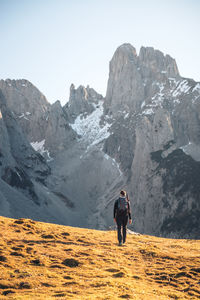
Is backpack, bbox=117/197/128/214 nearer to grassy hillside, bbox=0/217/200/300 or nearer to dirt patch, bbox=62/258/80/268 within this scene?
grassy hillside, bbox=0/217/200/300

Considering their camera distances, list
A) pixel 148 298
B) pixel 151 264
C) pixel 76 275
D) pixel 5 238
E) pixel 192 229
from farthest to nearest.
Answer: pixel 192 229
pixel 5 238
pixel 151 264
pixel 76 275
pixel 148 298

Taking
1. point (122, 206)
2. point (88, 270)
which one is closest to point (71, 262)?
point (88, 270)

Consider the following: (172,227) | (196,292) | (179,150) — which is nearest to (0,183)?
(172,227)

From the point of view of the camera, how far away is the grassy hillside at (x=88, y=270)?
11703 mm

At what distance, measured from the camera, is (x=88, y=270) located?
14539mm

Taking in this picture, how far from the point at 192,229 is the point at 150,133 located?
230 feet

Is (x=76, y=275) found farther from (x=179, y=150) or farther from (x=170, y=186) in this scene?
(x=179, y=150)

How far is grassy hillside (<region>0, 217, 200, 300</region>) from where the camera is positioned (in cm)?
1170

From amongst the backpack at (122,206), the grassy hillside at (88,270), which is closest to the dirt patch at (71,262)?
the grassy hillside at (88,270)

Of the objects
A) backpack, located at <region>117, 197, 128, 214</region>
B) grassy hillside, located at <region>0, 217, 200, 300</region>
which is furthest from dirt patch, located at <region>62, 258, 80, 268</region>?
backpack, located at <region>117, 197, 128, 214</region>

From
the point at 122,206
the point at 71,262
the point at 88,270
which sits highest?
the point at 122,206

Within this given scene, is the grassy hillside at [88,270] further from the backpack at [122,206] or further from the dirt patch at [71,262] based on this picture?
the backpack at [122,206]

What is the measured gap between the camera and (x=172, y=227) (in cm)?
14312

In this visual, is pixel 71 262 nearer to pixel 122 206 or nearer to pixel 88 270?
pixel 88 270
